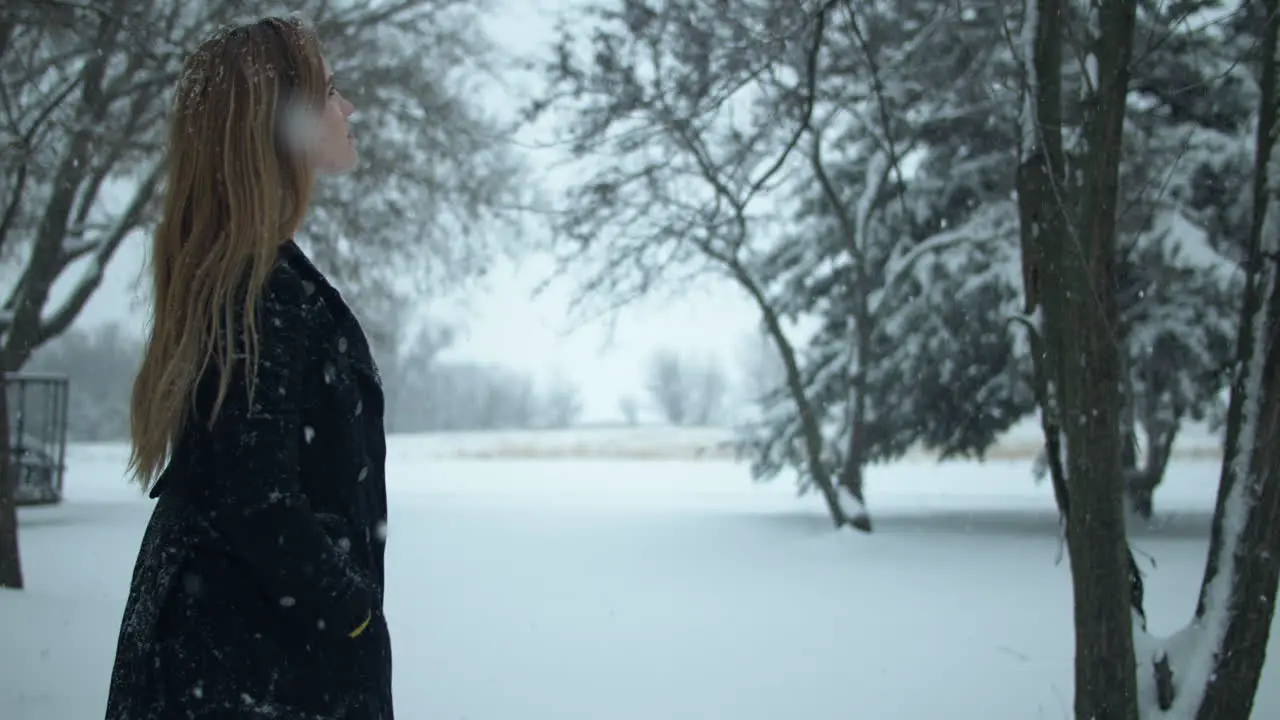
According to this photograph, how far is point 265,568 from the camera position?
1525 millimetres

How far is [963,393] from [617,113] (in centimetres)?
611

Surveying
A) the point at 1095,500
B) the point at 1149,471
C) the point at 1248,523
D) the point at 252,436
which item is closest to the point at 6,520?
the point at 252,436

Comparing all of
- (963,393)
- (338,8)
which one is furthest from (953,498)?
(338,8)

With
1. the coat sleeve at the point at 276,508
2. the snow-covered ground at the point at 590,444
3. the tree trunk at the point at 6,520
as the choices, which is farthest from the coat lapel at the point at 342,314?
the snow-covered ground at the point at 590,444

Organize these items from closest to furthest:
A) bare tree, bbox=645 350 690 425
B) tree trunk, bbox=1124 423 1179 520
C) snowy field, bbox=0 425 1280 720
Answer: snowy field, bbox=0 425 1280 720
tree trunk, bbox=1124 423 1179 520
bare tree, bbox=645 350 690 425

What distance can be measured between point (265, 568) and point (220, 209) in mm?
632

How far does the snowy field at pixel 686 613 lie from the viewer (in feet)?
16.6

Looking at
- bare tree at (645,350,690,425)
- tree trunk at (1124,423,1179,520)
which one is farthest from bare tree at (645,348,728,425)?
tree trunk at (1124,423,1179,520)

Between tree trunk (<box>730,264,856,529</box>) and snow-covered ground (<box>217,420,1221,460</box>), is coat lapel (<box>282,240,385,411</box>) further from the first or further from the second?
snow-covered ground (<box>217,420,1221,460</box>)

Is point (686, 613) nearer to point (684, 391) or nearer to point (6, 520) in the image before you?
point (6, 520)

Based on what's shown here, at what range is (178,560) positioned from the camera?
1566 millimetres

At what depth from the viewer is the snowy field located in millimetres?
5059

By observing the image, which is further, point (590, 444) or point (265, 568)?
point (590, 444)

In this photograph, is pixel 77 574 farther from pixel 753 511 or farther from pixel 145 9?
pixel 753 511
